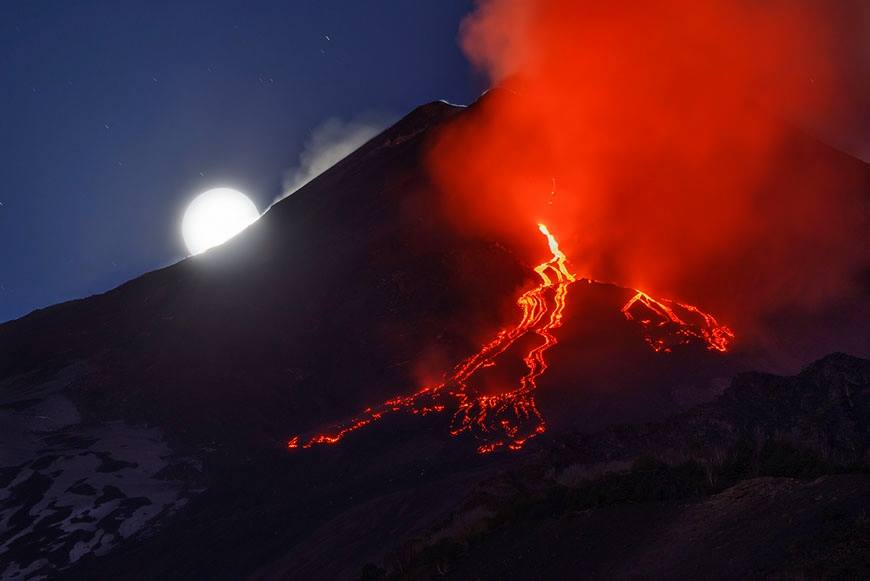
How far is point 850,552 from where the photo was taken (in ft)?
24.1

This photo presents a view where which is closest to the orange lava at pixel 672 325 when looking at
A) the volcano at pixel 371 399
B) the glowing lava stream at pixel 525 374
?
the glowing lava stream at pixel 525 374

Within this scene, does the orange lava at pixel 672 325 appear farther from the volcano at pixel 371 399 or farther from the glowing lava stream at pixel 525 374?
the volcano at pixel 371 399

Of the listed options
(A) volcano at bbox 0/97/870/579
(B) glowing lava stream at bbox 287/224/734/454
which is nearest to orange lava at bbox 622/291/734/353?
(B) glowing lava stream at bbox 287/224/734/454

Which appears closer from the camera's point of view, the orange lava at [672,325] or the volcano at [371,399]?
the volcano at [371,399]

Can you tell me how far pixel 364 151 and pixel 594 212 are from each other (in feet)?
78.9

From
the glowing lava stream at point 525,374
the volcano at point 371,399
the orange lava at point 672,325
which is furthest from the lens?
the orange lava at point 672,325

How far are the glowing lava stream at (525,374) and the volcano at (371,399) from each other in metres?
0.16

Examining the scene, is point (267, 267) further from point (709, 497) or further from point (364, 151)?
point (709, 497)

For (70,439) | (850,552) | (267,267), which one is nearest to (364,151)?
(267,267)

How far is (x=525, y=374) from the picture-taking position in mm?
37562

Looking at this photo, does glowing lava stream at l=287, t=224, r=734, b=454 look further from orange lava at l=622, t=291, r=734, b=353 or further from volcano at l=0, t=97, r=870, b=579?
volcano at l=0, t=97, r=870, b=579

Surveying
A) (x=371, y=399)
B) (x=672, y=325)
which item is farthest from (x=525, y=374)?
(x=672, y=325)

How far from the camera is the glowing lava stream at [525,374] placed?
3272 centimetres

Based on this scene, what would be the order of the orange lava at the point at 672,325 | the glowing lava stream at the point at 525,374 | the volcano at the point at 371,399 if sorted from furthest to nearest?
the orange lava at the point at 672,325, the glowing lava stream at the point at 525,374, the volcano at the point at 371,399
